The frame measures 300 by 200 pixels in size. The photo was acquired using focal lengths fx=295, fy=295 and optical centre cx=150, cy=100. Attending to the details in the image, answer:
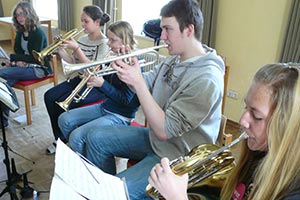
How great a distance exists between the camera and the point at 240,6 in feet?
8.31

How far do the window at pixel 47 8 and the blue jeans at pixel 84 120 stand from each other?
3637mm

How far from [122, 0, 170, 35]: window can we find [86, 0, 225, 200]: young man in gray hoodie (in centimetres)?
230

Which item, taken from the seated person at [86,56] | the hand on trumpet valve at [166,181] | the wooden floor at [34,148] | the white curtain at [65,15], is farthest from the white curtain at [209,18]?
the white curtain at [65,15]

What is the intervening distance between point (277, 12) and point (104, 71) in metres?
1.52

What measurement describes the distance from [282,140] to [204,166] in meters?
0.35

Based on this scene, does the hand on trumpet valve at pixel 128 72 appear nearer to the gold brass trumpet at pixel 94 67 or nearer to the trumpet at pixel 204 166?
the gold brass trumpet at pixel 94 67

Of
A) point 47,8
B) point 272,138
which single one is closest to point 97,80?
point 272,138

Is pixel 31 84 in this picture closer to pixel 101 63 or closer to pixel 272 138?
pixel 101 63

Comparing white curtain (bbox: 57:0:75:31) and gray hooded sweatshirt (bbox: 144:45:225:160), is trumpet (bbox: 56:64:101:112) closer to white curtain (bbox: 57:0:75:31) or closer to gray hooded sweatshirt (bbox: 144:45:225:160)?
gray hooded sweatshirt (bbox: 144:45:225:160)

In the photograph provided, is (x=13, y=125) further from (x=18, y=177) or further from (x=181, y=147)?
(x=181, y=147)

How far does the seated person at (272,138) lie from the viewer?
2.45 feet

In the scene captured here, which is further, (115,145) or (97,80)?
(97,80)

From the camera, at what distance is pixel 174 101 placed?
125 centimetres

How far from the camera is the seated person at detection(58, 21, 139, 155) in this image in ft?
5.62
